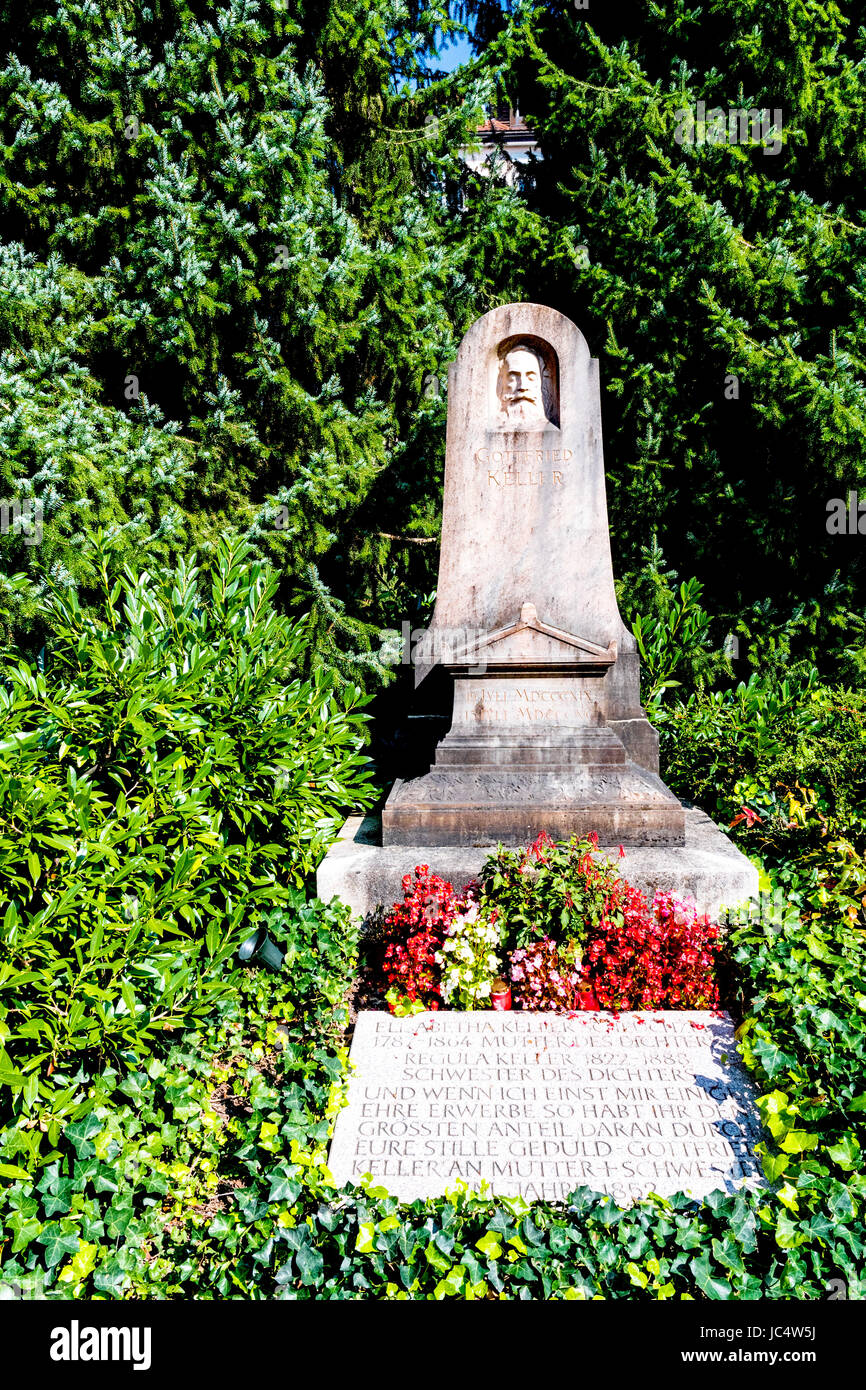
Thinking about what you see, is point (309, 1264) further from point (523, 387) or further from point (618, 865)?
point (523, 387)

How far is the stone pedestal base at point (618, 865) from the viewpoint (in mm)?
3980

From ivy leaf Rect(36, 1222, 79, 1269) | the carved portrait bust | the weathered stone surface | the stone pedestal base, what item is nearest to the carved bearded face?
the carved portrait bust

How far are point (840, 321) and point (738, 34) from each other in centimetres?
233

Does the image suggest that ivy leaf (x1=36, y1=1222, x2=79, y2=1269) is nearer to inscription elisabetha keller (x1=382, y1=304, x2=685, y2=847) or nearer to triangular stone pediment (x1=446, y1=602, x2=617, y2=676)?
inscription elisabetha keller (x1=382, y1=304, x2=685, y2=847)

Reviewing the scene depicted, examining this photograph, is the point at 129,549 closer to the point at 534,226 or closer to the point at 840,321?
the point at 534,226

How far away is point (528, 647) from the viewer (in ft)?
15.3

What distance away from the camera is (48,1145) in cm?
275

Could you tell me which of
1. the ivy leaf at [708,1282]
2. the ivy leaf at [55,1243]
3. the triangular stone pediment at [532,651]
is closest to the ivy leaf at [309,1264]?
the ivy leaf at [55,1243]

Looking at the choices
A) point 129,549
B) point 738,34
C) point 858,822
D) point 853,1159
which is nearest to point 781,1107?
point 853,1159

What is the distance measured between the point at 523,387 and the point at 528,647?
150 centimetres

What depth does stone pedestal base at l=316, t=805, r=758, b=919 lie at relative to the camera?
3.98 m

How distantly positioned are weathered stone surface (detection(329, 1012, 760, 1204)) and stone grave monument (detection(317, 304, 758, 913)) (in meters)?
0.91

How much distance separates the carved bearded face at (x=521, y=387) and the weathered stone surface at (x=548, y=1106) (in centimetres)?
324

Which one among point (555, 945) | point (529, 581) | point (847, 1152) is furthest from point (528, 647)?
point (847, 1152)
